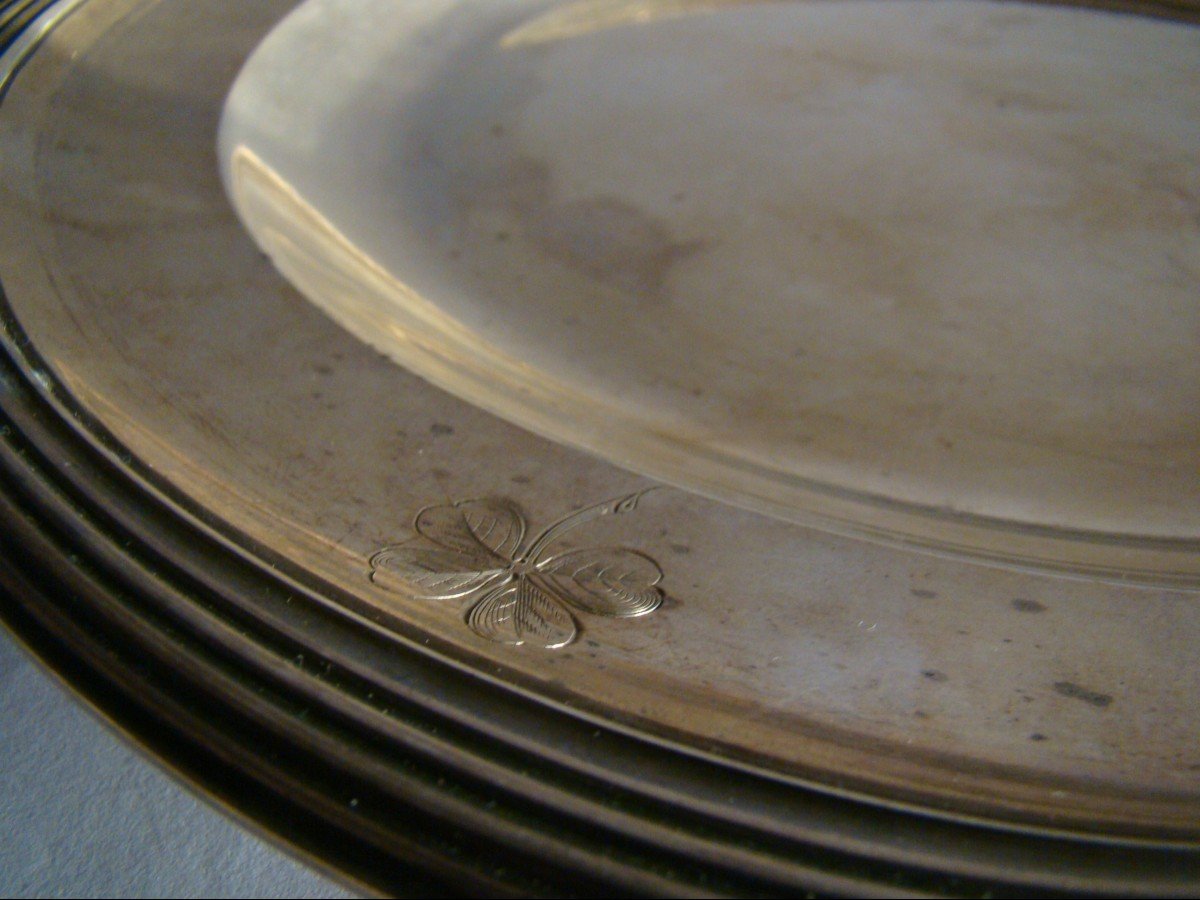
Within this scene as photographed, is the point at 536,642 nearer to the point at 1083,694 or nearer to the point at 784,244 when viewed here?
the point at 1083,694

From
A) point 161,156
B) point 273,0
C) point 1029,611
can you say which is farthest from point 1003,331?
point 273,0

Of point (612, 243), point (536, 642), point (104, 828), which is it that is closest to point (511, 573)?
point (536, 642)

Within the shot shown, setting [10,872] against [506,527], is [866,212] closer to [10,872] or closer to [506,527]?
[506,527]

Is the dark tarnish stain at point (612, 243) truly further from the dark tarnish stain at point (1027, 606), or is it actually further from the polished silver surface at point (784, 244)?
the dark tarnish stain at point (1027, 606)

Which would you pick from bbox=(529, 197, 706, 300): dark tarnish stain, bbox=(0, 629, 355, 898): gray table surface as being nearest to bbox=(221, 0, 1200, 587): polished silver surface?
bbox=(529, 197, 706, 300): dark tarnish stain

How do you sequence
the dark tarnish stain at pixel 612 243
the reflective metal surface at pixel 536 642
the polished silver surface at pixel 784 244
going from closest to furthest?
1. the reflective metal surface at pixel 536 642
2. the polished silver surface at pixel 784 244
3. the dark tarnish stain at pixel 612 243

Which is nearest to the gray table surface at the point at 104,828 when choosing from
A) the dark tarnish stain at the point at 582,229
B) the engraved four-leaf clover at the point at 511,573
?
the engraved four-leaf clover at the point at 511,573
